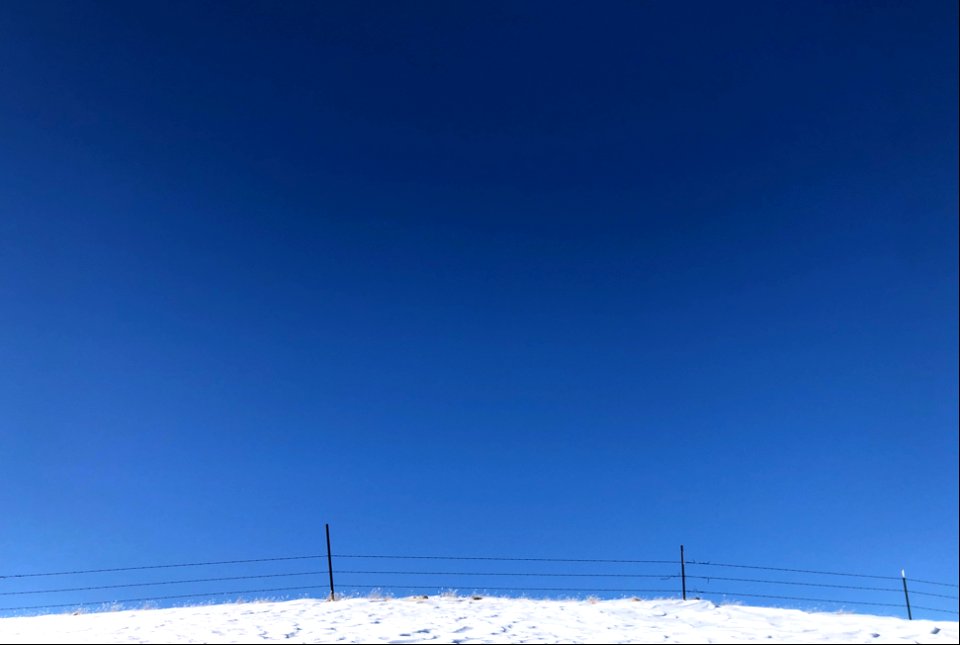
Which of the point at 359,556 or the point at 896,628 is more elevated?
the point at 359,556

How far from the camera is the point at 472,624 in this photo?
1864cm

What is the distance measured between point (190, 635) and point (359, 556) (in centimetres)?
769

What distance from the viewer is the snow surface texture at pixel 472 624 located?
16.9 m

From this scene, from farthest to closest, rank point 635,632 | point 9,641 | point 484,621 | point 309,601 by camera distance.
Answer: point 309,601 < point 484,621 < point 635,632 < point 9,641

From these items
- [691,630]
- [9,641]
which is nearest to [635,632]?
[691,630]

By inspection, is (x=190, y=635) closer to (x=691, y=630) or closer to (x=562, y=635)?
(x=562, y=635)

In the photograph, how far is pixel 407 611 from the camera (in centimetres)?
2073

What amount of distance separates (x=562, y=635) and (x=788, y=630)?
17.3 feet

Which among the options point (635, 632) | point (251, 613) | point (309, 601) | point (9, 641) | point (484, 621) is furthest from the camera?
point (309, 601)

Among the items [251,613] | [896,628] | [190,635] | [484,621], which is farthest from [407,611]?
[896,628]

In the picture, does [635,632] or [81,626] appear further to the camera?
[81,626]

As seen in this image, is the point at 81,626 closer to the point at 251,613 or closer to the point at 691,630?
the point at 251,613

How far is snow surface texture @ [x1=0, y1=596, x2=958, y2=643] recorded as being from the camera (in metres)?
16.9

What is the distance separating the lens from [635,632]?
1786 cm
